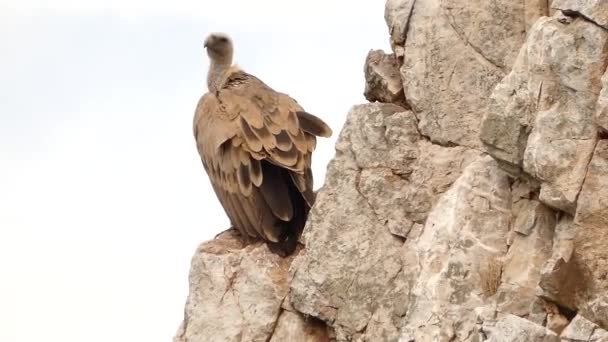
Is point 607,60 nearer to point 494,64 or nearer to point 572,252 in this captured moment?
point 572,252

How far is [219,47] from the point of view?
887 inches

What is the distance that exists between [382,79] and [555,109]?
12.6ft

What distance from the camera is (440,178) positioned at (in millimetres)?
16250

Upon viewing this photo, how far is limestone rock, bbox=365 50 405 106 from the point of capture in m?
17.2

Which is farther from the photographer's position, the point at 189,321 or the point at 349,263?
the point at 189,321

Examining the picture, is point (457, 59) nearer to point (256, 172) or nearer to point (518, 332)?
point (256, 172)

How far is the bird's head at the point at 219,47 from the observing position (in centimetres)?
2248

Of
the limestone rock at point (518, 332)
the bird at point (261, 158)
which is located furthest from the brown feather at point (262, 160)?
the limestone rock at point (518, 332)

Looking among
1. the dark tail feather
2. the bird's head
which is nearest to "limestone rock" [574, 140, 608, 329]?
the dark tail feather

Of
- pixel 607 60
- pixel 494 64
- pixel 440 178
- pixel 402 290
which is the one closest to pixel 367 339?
pixel 402 290

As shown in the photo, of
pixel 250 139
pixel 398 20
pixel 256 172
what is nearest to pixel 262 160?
pixel 256 172

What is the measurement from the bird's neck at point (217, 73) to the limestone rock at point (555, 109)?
7837 mm

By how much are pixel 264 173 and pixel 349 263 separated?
316 centimetres

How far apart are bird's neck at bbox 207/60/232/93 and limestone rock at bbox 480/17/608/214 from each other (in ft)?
25.7
